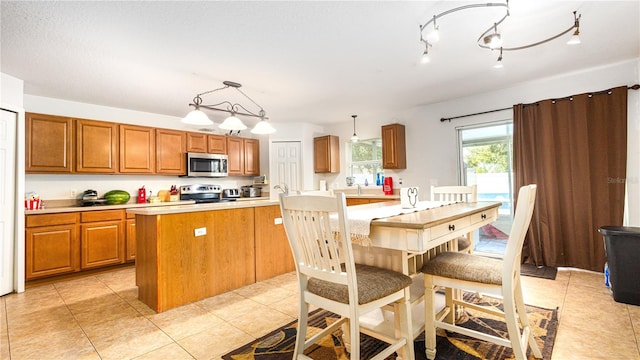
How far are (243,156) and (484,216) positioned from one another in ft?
15.2

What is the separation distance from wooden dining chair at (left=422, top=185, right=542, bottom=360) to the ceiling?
5.11 ft

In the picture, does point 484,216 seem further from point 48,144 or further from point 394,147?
point 48,144

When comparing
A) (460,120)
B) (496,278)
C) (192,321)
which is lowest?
(192,321)

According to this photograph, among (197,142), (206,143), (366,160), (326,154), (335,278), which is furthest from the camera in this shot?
(326,154)

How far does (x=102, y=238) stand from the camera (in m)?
3.79

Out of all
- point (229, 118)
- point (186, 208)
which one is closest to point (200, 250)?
point (186, 208)

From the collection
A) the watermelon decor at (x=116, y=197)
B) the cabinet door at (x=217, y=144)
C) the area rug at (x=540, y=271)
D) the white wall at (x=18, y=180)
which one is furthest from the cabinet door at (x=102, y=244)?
the area rug at (x=540, y=271)

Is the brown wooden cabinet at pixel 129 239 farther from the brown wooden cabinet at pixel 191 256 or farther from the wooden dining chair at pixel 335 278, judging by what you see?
the wooden dining chair at pixel 335 278

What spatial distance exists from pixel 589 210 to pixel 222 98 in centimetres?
471

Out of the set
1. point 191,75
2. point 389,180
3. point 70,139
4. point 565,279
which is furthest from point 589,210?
point 70,139

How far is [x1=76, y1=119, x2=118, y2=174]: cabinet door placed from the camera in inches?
154

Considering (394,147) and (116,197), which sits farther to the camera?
(394,147)

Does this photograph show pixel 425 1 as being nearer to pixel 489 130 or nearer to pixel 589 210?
pixel 489 130

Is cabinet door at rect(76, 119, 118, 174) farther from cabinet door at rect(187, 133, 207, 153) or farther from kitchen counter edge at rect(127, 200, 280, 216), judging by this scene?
kitchen counter edge at rect(127, 200, 280, 216)
